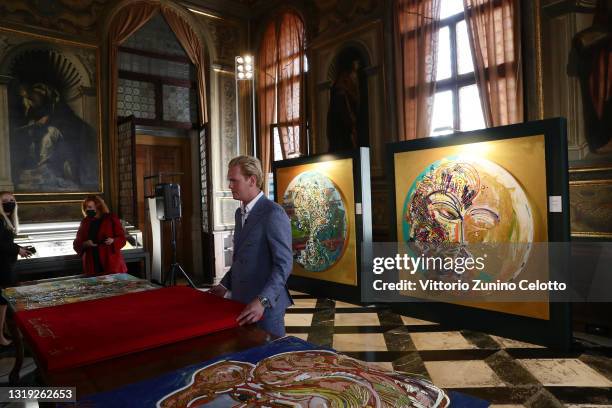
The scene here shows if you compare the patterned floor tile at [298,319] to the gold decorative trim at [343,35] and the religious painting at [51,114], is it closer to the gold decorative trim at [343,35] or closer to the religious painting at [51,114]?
the religious painting at [51,114]

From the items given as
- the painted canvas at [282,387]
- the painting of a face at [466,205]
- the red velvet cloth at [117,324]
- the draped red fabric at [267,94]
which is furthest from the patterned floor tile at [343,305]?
the painted canvas at [282,387]

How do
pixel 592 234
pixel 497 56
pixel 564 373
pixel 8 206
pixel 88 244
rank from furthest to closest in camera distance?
pixel 497 56 < pixel 88 244 < pixel 8 206 < pixel 592 234 < pixel 564 373

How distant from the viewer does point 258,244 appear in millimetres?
2371

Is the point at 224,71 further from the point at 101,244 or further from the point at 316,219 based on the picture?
the point at 101,244

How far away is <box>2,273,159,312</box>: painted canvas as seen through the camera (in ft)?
7.62

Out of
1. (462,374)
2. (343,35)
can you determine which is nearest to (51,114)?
(343,35)

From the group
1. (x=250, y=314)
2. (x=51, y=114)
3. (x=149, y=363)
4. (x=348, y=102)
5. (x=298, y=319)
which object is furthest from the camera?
(x=348, y=102)

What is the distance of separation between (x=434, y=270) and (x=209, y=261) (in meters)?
4.88

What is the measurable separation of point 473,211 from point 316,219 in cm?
250

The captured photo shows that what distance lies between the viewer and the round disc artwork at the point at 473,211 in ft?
14.3

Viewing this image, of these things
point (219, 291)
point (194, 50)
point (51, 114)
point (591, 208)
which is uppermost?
point (194, 50)

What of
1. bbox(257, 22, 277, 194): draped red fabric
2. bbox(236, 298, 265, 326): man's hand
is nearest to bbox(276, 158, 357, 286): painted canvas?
bbox(257, 22, 277, 194): draped red fabric

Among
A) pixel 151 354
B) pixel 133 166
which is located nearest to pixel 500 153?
pixel 151 354

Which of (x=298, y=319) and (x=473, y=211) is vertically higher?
(x=473, y=211)
